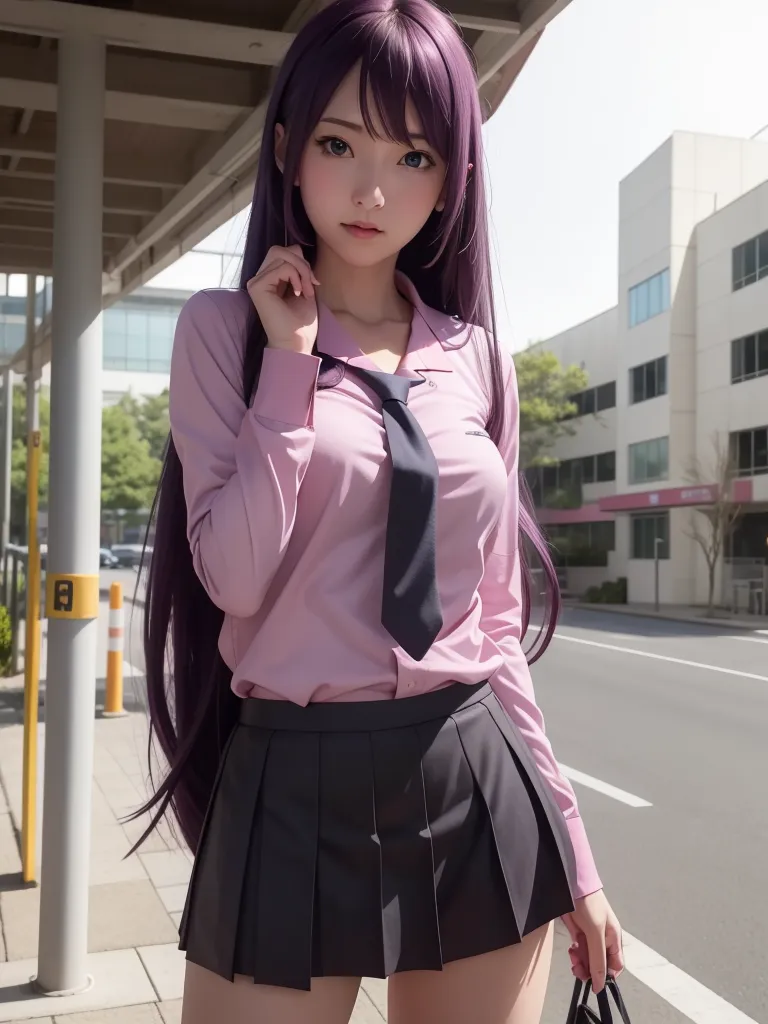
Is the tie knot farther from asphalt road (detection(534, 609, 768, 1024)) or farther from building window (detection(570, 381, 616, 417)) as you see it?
building window (detection(570, 381, 616, 417))

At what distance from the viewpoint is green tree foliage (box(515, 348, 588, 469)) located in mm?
35625

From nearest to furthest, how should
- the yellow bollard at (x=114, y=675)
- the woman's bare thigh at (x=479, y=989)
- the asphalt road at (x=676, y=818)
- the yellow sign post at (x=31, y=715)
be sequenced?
the woman's bare thigh at (x=479, y=989), the asphalt road at (x=676, y=818), the yellow sign post at (x=31, y=715), the yellow bollard at (x=114, y=675)

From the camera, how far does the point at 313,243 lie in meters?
1.54

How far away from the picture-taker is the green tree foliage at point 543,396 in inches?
1403

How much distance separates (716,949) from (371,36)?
147 inches

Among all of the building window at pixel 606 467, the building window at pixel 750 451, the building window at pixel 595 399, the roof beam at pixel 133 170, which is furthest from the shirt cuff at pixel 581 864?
the building window at pixel 606 467

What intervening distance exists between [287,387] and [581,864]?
72cm

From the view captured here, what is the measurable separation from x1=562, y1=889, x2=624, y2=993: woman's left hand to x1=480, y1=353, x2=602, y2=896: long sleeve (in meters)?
0.02

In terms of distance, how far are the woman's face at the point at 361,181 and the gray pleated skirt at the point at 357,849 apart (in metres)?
0.59

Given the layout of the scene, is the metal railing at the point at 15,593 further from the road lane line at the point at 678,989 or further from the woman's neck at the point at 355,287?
the woman's neck at the point at 355,287

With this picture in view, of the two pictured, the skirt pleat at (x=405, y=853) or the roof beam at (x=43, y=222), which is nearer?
the skirt pleat at (x=405, y=853)

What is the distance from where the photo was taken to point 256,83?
4.12 meters

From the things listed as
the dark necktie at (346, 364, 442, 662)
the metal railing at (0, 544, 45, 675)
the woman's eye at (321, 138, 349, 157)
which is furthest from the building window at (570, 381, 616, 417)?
the dark necktie at (346, 364, 442, 662)

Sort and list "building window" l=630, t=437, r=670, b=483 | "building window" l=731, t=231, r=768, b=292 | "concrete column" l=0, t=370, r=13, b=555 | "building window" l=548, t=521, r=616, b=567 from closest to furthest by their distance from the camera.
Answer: "concrete column" l=0, t=370, r=13, b=555
"building window" l=731, t=231, r=768, b=292
"building window" l=630, t=437, r=670, b=483
"building window" l=548, t=521, r=616, b=567
